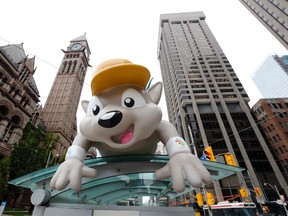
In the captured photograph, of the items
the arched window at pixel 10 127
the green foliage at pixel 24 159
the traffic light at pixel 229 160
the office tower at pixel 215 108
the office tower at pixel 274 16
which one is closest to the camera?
the traffic light at pixel 229 160

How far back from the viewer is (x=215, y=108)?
47.1 m

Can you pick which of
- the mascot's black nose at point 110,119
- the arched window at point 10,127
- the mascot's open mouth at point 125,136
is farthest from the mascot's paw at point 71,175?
the arched window at point 10,127

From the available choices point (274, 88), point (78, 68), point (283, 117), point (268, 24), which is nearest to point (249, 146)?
point (283, 117)

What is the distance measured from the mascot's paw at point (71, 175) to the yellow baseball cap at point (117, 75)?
1.32 m

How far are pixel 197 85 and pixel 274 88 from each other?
75.1 m

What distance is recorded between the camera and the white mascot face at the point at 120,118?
254 centimetres

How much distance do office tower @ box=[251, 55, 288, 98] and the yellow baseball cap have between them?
372 ft

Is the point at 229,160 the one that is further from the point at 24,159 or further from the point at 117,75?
the point at 24,159

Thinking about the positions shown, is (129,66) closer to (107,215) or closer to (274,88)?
(107,215)

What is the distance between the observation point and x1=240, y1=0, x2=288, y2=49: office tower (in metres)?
37.2

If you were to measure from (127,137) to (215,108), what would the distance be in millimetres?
49121

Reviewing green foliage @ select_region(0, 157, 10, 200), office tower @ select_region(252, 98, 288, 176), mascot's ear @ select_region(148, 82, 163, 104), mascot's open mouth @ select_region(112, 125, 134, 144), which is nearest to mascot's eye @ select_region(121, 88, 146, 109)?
mascot's open mouth @ select_region(112, 125, 134, 144)

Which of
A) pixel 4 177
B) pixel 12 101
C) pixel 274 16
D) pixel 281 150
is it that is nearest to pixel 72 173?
pixel 4 177

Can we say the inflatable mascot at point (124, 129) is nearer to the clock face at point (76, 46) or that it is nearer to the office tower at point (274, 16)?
the office tower at point (274, 16)
